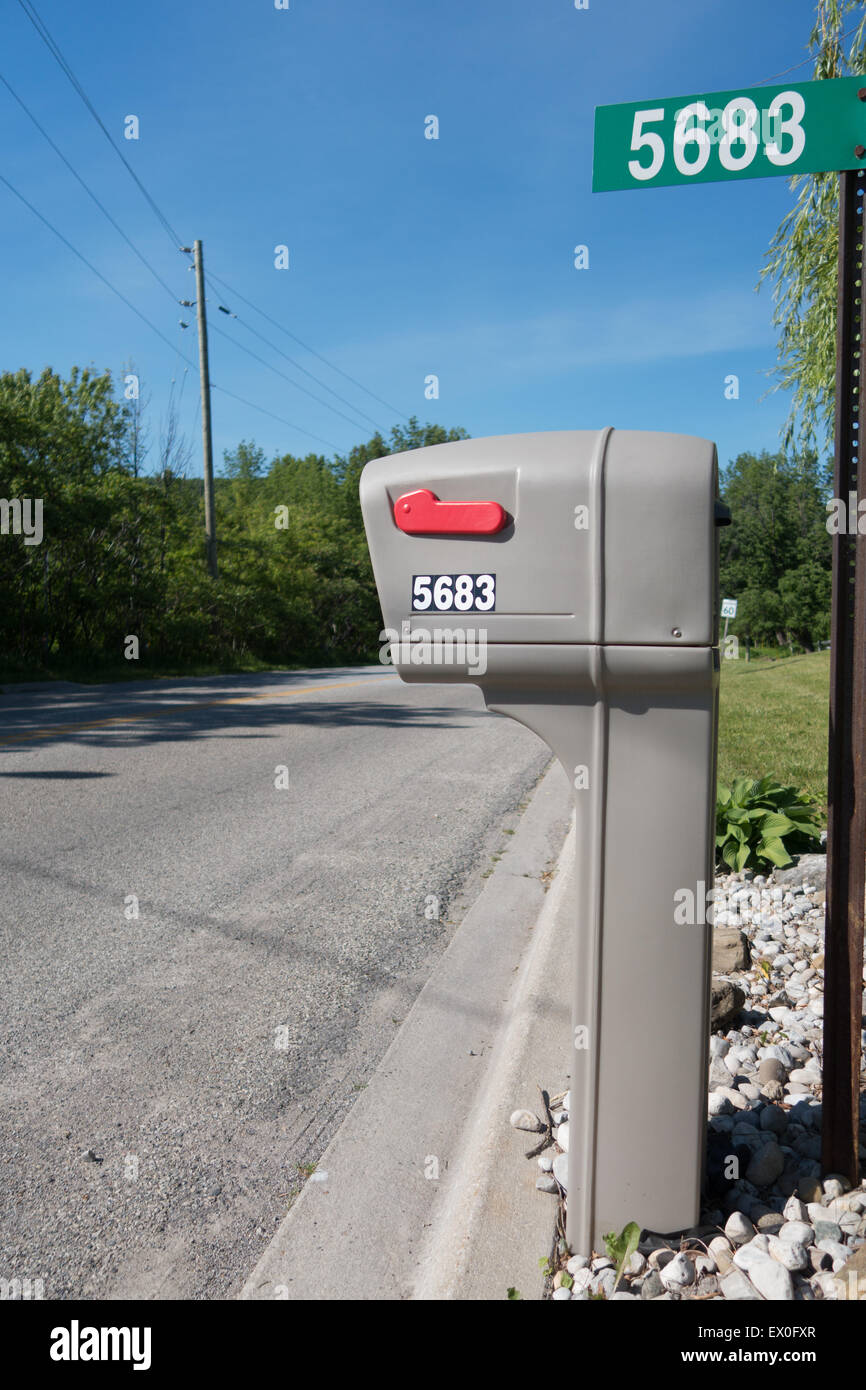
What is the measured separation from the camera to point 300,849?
5598 mm

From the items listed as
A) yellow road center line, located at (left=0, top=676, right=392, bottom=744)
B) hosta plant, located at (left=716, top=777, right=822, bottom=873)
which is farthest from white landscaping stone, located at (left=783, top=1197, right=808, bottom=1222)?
yellow road center line, located at (left=0, top=676, right=392, bottom=744)

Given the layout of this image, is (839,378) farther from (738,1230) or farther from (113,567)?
(113,567)

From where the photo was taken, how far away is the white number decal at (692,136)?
84.5 inches

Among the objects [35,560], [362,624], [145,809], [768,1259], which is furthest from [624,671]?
[362,624]

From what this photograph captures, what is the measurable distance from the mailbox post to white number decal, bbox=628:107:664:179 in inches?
31.8

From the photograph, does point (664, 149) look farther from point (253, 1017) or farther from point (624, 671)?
point (253, 1017)

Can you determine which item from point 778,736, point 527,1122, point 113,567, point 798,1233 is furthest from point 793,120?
point 113,567

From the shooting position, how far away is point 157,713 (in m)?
11.8

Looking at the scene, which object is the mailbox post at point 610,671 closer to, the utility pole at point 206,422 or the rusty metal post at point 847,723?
the rusty metal post at point 847,723

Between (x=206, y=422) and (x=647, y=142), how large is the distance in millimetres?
24134

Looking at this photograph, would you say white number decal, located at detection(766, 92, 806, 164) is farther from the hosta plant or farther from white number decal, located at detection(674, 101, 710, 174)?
the hosta plant

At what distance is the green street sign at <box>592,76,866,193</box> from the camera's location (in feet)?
6.73

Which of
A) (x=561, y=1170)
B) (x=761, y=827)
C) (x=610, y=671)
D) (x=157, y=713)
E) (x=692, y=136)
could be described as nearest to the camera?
(x=610, y=671)

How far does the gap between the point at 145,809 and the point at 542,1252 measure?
16.1 ft
